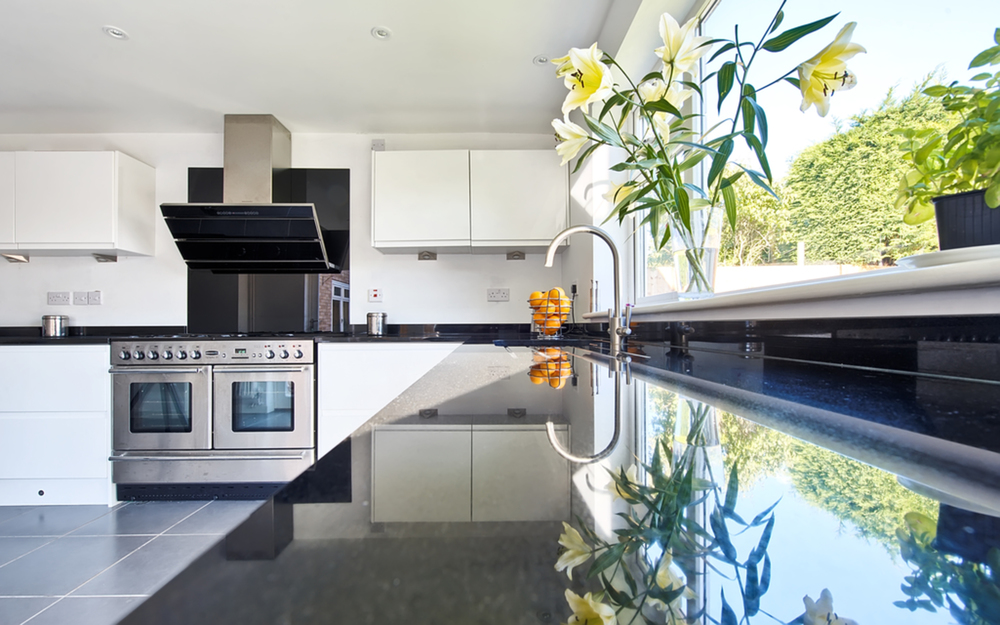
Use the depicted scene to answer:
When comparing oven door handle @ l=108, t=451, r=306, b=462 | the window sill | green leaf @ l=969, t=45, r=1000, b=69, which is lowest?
oven door handle @ l=108, t=451, r=306, b=462

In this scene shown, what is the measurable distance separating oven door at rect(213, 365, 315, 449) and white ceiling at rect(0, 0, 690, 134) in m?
1.75

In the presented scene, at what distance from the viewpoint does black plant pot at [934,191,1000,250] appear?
0.60m

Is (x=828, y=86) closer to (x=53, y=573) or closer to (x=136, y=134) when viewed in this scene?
(x=53, y=573)

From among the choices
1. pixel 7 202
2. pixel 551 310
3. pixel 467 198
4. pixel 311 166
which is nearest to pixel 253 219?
pixel 311 166

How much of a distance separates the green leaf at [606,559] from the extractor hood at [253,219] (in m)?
3.34

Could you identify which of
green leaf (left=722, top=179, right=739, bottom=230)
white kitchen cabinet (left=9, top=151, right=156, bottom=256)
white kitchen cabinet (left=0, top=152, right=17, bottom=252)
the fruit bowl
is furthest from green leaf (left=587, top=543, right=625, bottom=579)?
white kitchen cabinet (left=0, top=152, right=17, bottom=252)

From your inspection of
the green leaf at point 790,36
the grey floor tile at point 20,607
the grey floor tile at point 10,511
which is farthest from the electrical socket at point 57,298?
the green leaf at point 790,36

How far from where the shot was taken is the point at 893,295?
0.62 m

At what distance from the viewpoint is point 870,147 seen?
1081 mm

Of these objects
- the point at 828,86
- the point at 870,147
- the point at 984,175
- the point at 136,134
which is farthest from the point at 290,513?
the point at 136,134

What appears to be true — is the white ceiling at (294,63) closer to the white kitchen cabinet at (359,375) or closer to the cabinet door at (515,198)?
the cabinet door at (515,198)

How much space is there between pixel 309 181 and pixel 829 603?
3.89 m

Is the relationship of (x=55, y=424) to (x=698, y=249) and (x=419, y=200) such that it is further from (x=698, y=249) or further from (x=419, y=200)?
(x=698, y=249)

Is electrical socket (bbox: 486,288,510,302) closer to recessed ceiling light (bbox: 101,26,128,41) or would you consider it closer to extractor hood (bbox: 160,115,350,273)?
extractor hood (bbox: 160,115,350,273)
